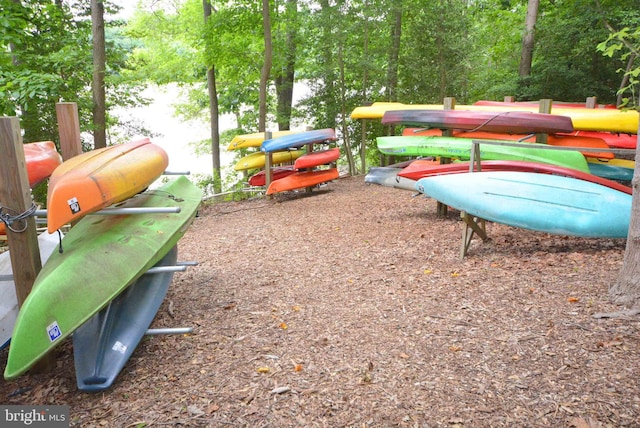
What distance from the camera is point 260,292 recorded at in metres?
3.96

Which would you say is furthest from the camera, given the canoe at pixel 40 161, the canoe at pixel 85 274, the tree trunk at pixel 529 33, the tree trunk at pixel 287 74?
the tree trunk at pixel 287 74

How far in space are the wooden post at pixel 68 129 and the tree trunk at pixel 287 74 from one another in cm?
881

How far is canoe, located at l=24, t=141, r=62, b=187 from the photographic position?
4348 millimetres

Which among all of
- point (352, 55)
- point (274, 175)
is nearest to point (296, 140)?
point (274, 175)

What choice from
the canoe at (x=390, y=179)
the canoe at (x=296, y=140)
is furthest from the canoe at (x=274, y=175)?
the canoe at (x=390, y=179)

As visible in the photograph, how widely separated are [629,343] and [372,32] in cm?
1018

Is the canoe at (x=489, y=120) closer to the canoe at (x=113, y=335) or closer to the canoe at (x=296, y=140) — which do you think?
the canoe at (x=296, y=140)

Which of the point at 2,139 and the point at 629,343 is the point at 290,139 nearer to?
the point at 2,139

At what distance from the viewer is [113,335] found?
2.96m

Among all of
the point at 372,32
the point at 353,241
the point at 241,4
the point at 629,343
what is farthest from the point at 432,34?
the point at 629,343

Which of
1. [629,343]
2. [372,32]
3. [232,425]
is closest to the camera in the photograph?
[232,425]

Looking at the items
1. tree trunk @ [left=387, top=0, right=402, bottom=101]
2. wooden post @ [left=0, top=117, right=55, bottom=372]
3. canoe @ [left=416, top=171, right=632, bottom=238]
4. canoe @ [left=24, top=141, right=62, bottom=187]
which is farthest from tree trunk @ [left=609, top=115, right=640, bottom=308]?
tree trunk @ [left=387, top=0, right=402, bottom=101]

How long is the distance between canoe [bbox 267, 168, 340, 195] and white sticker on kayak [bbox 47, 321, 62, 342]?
651 cm

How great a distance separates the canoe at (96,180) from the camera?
285 centimetres
